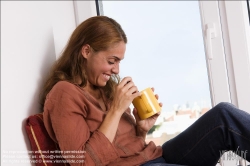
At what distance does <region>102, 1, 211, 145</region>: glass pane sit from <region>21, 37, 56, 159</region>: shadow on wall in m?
0.43

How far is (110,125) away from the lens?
125 cm

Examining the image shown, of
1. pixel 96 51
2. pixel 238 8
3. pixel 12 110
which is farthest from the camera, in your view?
pixel 238 8

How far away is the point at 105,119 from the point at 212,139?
390 millimetres

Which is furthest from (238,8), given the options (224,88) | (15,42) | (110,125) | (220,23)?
(15,42)

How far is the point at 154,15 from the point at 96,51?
63 centimetres

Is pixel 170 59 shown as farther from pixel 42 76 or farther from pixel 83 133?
pixel 83 133

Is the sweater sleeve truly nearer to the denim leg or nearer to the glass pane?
the denim leg

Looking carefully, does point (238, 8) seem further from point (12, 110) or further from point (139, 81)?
point (12, 110)

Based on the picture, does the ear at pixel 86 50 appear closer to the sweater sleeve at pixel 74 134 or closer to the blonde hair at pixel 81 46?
the blonde hair at pixel 81 46

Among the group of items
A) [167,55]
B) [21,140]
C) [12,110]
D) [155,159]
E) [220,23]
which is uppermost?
[220,23]

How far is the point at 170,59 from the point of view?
1909 mm

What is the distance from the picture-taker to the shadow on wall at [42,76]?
1321 millimetres

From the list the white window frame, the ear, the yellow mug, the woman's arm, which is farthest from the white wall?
the white window frame

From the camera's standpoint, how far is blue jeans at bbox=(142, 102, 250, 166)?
1.29 meters
